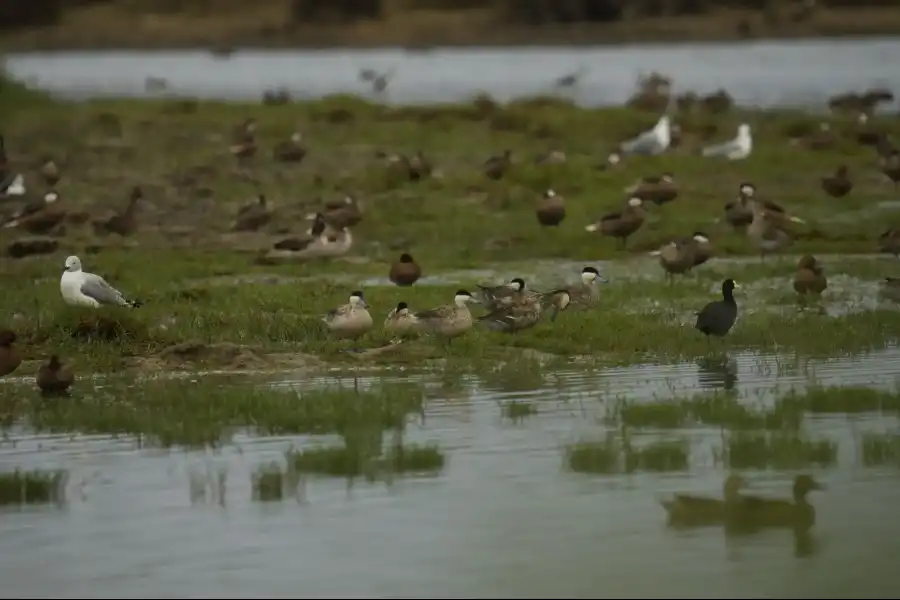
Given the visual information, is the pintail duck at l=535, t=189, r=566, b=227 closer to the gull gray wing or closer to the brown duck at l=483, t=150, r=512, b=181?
the brown duck at l=483, t=150, r=512, b=181

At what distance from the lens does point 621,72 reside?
192ft

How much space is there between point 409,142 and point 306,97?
1287 centimetres

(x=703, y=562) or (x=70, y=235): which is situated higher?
(x=70, y=235)


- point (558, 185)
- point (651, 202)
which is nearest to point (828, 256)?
point (651, 202)

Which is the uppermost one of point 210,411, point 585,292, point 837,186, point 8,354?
point 837,186

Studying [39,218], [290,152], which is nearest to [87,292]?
[39,218]

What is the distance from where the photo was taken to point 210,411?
13.8 meters

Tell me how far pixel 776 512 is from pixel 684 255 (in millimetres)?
9882

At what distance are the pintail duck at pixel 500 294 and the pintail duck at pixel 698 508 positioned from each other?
582cm

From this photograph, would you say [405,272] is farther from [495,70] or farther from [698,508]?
[495,70]

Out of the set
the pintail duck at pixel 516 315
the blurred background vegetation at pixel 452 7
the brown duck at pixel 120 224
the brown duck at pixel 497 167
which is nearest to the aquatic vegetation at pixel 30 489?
the pintail duck at pixel 516 315

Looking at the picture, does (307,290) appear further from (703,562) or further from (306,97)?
(306,97)

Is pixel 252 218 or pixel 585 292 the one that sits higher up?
pixel 252 218

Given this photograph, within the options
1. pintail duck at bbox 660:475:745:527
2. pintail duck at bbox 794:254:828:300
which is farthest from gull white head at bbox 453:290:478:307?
pintail duck at bbox 660:475:745:527
